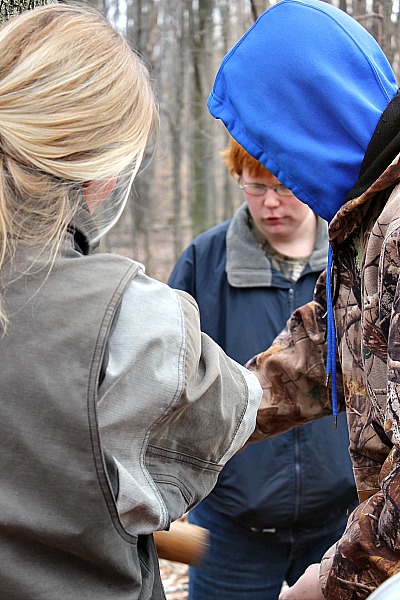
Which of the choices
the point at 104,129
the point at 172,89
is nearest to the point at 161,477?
the point at 104,129

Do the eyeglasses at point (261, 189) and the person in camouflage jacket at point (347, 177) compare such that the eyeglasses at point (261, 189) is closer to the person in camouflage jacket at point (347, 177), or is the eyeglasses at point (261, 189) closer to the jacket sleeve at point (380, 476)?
the person in camouflage jacket at point (347, 177)

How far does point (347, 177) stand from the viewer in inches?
72.6

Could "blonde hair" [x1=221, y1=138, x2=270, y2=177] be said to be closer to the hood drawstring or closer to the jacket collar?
the jacket collar

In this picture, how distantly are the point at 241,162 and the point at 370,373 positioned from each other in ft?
5.38

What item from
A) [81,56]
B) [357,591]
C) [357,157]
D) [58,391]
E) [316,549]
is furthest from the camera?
[316,549]

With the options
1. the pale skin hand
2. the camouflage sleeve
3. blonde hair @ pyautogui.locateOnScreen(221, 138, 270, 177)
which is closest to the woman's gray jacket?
the pale skin hand

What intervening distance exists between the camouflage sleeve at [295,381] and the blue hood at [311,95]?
1.59ft

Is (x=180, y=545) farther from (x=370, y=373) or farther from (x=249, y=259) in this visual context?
(x=249, y=259)

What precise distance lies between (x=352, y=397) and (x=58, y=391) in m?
0.83

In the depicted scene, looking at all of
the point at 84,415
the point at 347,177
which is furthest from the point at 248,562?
the point at 84,415

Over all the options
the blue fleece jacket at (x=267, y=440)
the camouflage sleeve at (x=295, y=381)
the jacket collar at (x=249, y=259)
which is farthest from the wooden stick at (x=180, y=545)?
the jacket collar at (x=249, y=259)

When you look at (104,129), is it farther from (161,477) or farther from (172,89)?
A: (172,89)

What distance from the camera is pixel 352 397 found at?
6.10ft

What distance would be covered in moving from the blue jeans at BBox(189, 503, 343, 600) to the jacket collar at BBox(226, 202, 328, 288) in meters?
1.01
